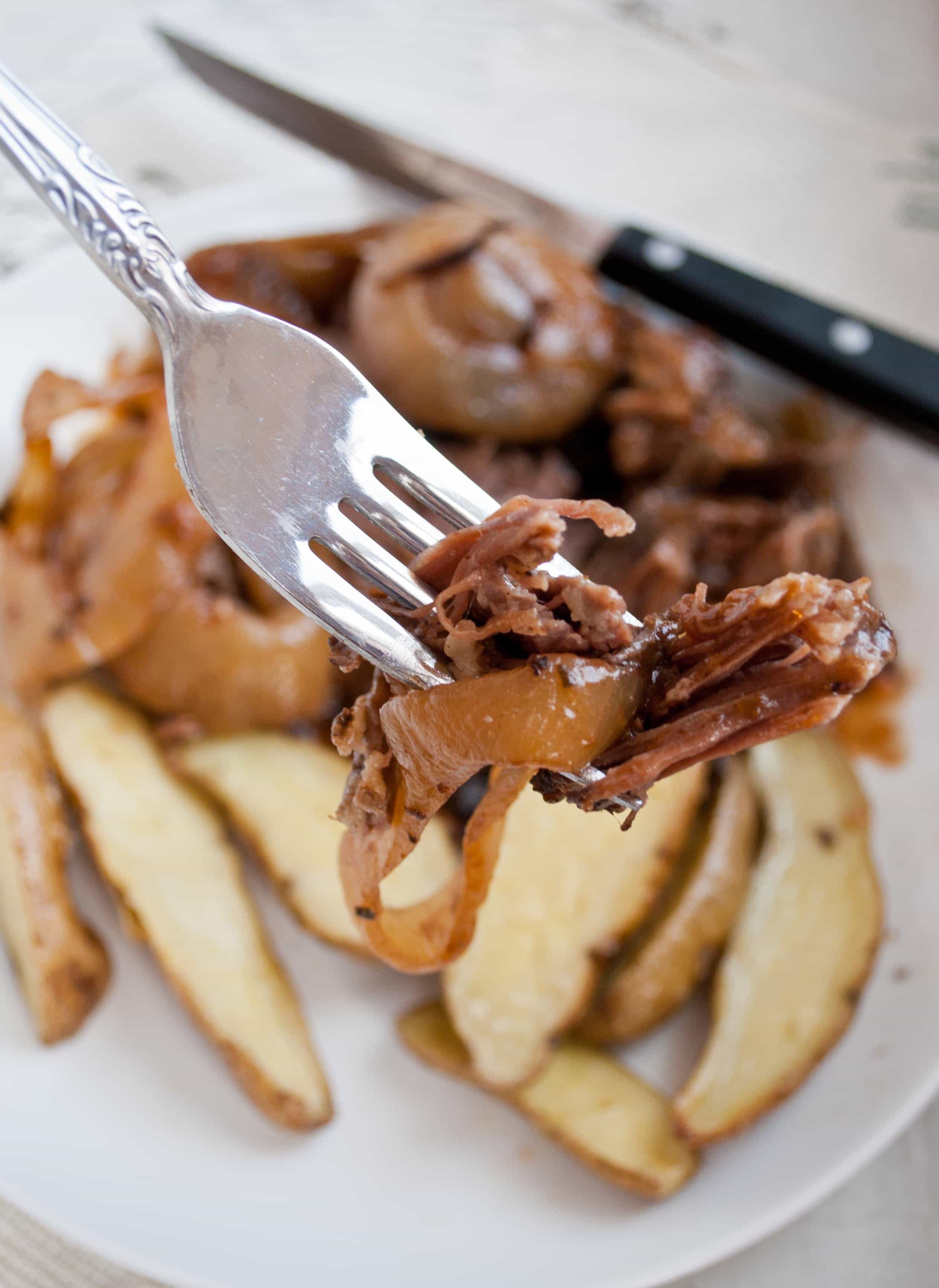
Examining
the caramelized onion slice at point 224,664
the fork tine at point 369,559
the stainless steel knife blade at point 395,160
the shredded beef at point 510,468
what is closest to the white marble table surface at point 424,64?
the stainless steel knife blade at point 395,160

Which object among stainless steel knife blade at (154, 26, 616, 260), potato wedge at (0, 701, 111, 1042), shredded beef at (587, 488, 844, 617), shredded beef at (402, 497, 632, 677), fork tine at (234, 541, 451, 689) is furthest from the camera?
stainless steel knife blade at (154, 26, 616, 260)

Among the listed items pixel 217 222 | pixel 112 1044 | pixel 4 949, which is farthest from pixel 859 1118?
pixel 217 222

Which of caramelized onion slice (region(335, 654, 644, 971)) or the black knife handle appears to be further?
the black knife handle

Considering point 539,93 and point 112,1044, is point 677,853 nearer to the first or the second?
point 112,1044

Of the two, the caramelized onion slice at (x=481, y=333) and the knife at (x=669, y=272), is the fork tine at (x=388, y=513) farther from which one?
the knife at (x=669, y=272)

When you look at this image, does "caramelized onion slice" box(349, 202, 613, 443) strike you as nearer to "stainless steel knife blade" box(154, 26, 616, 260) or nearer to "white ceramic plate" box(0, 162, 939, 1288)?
"stainless steel knife blade" box(154, 26, 616, 260)

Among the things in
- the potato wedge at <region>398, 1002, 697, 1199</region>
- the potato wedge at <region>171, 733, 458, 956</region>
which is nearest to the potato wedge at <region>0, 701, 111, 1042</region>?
the potato wedge at <region>171, 733, 458, 956</region>
